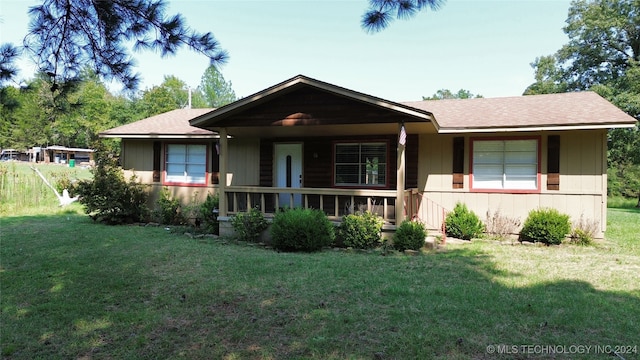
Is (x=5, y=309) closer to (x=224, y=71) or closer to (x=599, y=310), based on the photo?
(x=224, y=71)

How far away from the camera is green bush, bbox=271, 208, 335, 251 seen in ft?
25.5

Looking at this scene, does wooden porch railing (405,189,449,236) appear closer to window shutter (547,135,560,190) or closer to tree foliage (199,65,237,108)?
window shutter (547,135,560,190)

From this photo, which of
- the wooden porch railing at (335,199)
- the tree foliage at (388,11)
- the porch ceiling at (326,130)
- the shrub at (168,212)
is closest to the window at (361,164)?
the porch ceiling at (326,130)

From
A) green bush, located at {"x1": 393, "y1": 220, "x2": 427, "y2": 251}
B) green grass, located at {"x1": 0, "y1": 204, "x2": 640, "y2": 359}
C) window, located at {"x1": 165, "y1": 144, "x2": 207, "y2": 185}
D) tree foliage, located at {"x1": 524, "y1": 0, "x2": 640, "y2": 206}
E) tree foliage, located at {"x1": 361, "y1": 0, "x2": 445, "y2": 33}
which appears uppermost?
tree foliage, located at {"x1": 524, "y1": 0, "x2": 640, "y2": 206}

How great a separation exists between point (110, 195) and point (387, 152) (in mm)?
7951

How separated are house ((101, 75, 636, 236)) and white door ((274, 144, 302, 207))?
0.03 meters

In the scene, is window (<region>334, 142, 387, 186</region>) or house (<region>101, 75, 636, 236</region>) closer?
house (<region>101, 75, 636, 236</region>)

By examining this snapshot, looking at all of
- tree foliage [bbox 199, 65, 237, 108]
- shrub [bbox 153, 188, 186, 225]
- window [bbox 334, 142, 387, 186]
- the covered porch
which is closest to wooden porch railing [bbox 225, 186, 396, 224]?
the covered porch

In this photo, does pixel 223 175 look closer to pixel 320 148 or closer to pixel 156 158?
pixel 320 148

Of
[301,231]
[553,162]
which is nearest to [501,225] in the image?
[553,162]

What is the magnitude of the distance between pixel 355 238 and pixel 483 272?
2.71 meters

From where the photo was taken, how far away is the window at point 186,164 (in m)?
12.0

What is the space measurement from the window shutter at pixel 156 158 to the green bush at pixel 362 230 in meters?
6.84

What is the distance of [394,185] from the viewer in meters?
10.5
